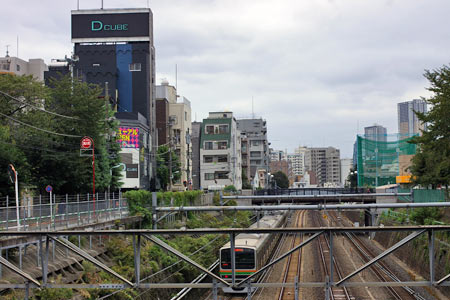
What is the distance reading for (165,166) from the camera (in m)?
68.1

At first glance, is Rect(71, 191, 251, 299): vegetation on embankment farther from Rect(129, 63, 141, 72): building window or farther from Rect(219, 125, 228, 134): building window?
Rect(219, 125, 228, 134): building window

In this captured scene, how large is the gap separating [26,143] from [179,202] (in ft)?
42.6

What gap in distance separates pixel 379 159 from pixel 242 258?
155ft

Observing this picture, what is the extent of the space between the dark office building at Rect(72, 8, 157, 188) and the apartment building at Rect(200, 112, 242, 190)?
59.0ft

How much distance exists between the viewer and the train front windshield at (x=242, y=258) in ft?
86.9

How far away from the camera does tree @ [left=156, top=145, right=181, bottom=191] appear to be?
2660 inches

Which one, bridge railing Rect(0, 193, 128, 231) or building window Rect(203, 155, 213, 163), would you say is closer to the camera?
bridge railing Rect(0, 193, 128, 231)

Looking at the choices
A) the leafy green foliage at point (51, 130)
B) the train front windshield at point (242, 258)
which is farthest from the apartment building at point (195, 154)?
the train front windshield at point (242, 258)

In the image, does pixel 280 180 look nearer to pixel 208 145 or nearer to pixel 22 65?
pixel 208 145

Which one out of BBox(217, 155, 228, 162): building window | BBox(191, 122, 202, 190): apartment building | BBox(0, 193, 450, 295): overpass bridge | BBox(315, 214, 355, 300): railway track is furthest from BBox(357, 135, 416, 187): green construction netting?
BBox(0, 193, 450, 295): overpass bridge

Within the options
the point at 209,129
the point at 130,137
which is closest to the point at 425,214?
the point at 130,137

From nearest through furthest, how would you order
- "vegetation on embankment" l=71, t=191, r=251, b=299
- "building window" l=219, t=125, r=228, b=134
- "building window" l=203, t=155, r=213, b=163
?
"vegetation on embankment" l=71, t=191, r=251, b=299, "building window" l=203, t=155, r=213, b=163, "building window" l=219, t=125, r=228, b=134

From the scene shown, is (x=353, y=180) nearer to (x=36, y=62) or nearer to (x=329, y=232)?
(x=36, y=62)

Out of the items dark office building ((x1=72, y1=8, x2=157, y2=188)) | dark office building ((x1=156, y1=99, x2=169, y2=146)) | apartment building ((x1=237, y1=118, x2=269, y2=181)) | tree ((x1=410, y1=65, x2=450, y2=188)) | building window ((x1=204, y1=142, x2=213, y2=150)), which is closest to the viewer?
tree ((x1=410, y1=65, x2=450, y2=188))
